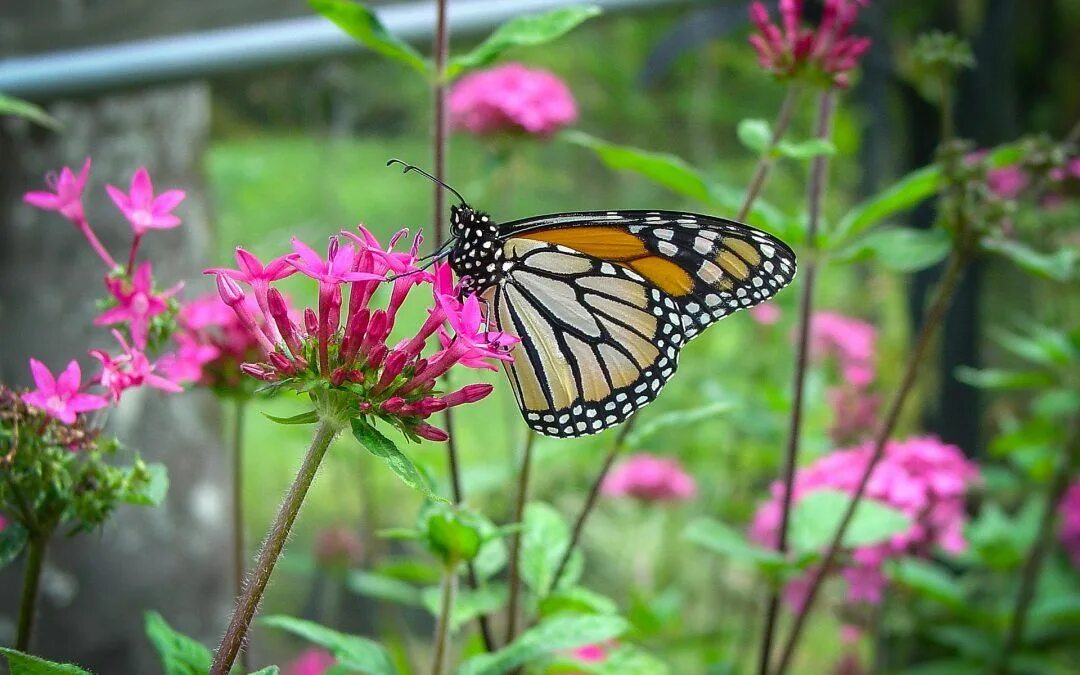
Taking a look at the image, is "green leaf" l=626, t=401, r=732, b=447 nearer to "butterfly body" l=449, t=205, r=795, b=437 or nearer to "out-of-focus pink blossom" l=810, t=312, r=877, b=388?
"butterfly body" l=449, t=205, r=795, b=437

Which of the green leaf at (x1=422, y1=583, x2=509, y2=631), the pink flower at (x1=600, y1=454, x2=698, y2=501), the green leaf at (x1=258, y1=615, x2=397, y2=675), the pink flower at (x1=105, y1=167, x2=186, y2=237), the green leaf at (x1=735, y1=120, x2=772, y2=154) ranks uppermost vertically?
the green leaf at (x1=735, y1=120, x2=772, y2=154)

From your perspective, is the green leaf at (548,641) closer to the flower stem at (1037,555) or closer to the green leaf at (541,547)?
the green leaf at (541,547)

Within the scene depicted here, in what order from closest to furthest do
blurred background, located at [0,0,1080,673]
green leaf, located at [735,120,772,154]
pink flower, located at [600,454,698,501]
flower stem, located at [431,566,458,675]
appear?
flower stem, located at [431,566,458,675] < green leaf, located at [735,120,772,154] < blurred background, located at [0,0,1080,673] < pink flower, located at [600,454,698,501]

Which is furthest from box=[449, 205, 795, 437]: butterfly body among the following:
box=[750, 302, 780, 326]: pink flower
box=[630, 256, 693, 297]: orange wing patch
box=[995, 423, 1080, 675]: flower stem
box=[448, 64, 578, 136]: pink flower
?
box=[750, 302, 780, 326]: pink flower

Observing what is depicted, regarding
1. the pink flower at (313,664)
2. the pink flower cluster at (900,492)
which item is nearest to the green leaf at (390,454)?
the pink flower cluster at (900,492)

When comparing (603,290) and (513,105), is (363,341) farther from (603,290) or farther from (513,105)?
(513,105)

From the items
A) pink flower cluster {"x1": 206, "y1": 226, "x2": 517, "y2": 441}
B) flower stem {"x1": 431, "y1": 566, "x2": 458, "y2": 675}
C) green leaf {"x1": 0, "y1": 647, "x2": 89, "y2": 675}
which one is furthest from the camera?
flower stem {"x1": 431, "y1": 566, "x2": 458, "y2": 675}

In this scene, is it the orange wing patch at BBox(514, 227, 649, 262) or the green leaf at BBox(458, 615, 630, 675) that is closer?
the green leaf at BBox(458, 615, 630, 675)
